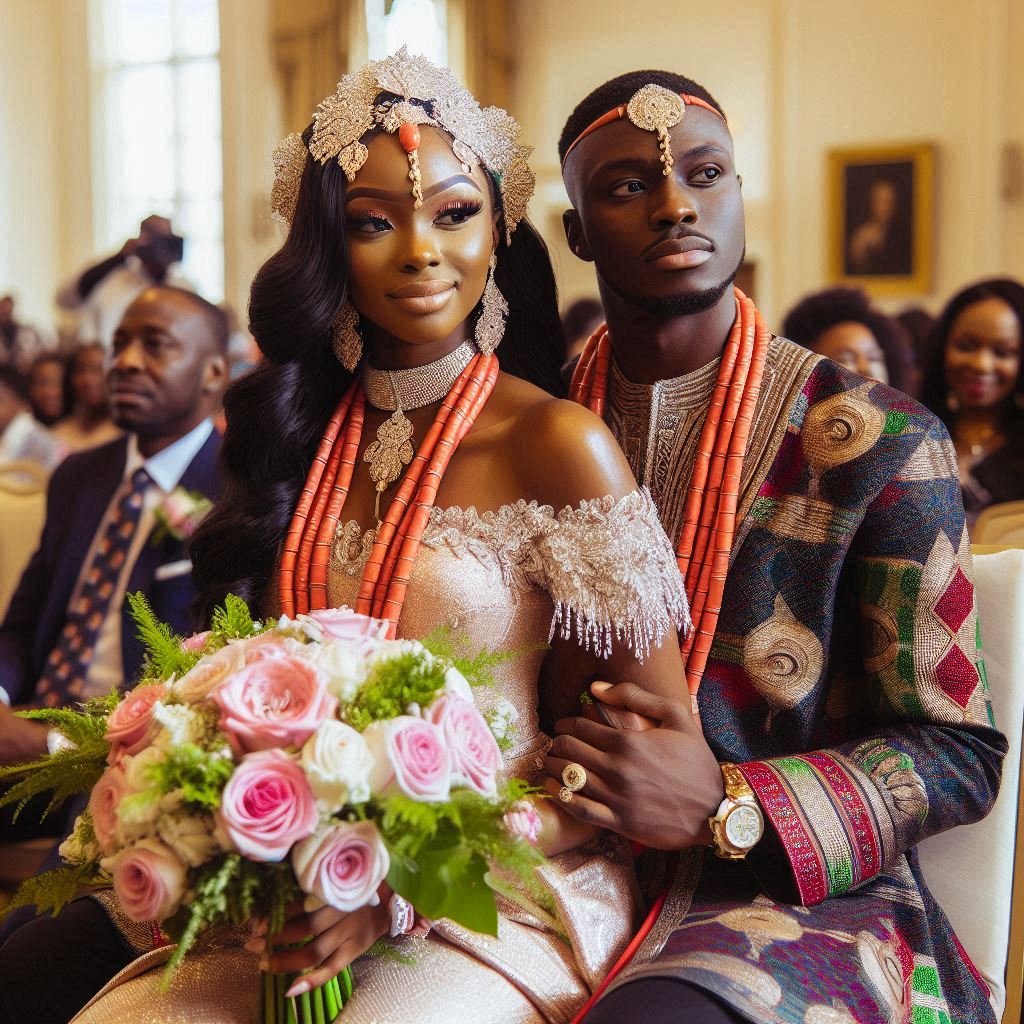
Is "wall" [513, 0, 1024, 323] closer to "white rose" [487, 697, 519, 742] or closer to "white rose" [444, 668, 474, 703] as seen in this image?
"white rose" [487, 697, 519, 742]

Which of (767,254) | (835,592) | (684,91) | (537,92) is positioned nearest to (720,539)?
(835,592)

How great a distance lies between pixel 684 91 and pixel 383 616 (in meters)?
1.04

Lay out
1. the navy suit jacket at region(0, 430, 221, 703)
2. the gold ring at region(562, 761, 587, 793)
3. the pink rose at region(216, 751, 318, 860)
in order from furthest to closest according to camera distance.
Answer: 1. the navy suit jacket at region(0, 430, 221, 703)
2. the gold ring at region(562, 761, 587, 793)
3. the pink rose at region(216, 751, 318, 860)

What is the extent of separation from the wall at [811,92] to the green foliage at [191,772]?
8764 millimetres

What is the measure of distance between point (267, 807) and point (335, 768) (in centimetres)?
8

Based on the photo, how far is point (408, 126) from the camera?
6.84 feet

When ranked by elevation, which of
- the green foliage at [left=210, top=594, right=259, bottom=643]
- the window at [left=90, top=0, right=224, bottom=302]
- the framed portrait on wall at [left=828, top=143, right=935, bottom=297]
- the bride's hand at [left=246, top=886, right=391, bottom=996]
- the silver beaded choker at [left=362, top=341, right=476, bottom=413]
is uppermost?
the window at [left=90, top=0, right=224, bottom=302]

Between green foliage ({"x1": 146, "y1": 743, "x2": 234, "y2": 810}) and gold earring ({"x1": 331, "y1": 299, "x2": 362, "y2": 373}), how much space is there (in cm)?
96

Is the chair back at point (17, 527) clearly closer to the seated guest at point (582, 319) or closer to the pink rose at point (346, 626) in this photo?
the pink rose at point (346, 626)

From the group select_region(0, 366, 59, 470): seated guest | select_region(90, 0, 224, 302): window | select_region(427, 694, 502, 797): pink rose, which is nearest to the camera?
select_region(427, 694, 502, 797): pink rose

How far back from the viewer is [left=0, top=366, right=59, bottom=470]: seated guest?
8.28m

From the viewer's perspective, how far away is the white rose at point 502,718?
5.85 feet

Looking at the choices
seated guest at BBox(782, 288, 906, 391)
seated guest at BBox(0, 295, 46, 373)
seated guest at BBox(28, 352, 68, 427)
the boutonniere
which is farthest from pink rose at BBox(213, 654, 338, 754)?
seated guest at BBox(0, 295, 46, 373)

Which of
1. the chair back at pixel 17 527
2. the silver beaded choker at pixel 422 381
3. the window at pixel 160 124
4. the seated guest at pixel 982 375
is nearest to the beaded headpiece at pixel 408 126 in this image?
the silver beaded choker at pixel 422 381
